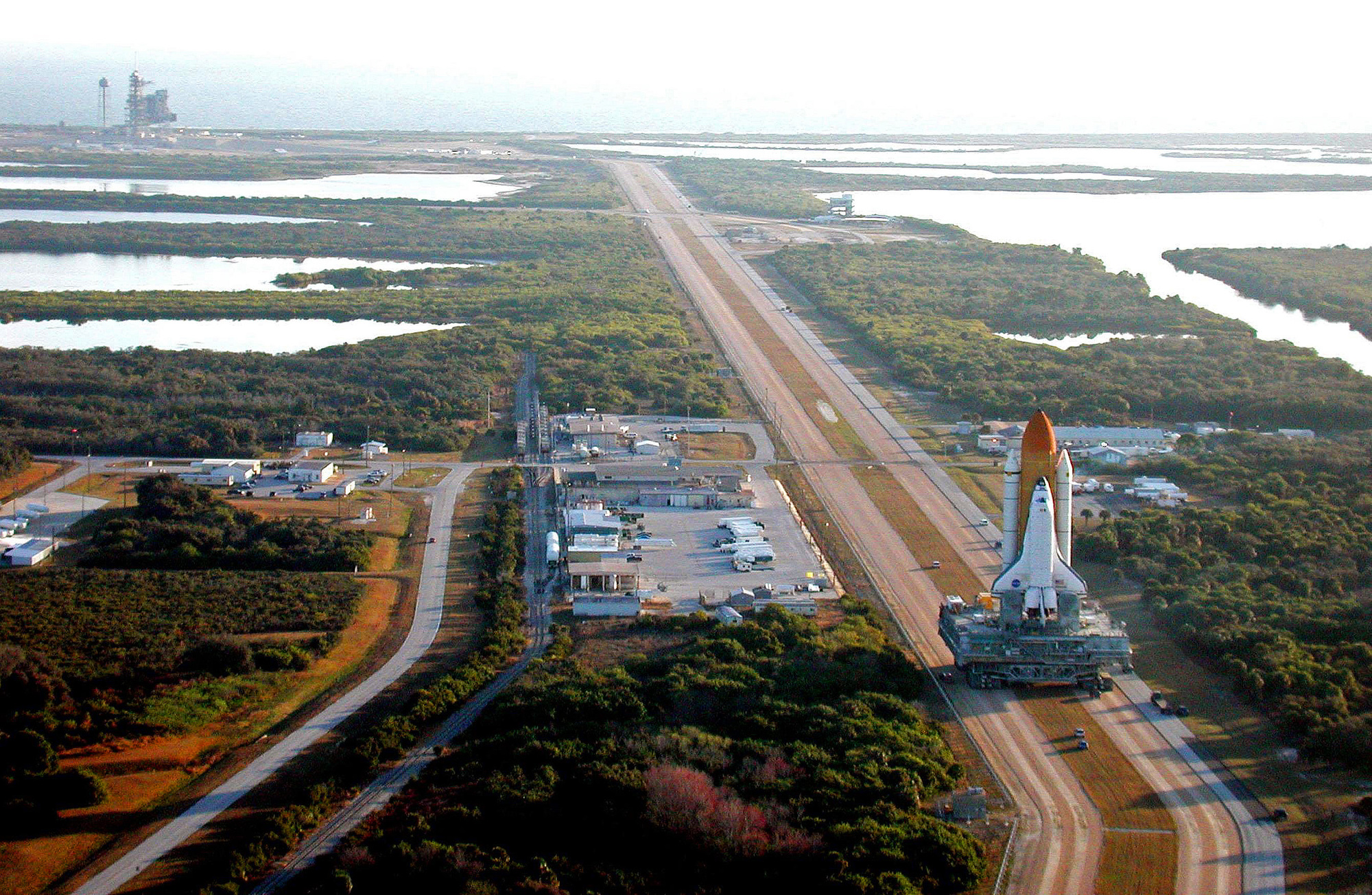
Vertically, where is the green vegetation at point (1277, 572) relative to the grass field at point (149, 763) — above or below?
above

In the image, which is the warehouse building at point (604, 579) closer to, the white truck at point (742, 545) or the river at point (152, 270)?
the white truck at point (742, 545)

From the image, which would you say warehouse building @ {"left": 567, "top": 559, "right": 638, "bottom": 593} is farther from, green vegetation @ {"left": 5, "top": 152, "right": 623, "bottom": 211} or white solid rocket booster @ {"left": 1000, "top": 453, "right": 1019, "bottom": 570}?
green vegetation @ {"left": 5, "top": 152, "right": 623, "bottom": 211}

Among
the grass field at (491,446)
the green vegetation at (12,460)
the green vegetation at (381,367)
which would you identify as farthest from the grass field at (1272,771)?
the green vegetation at (12,460)

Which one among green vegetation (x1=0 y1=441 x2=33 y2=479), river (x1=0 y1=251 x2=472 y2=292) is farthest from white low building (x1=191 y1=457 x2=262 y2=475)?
river (x1=0 y1=251 x2=472 y2=292)

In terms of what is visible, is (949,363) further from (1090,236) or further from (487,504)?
(1090,236)

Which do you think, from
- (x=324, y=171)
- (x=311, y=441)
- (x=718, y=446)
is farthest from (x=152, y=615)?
(x=324, y=171)
